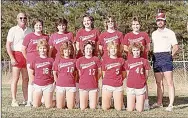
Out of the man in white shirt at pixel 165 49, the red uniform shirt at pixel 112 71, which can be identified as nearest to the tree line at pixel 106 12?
the man in white shirt at pixel 165 49

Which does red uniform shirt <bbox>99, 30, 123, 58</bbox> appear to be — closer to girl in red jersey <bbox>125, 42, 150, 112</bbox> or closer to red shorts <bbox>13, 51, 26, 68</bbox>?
girl in red jersey <bbox>125, 42, 150, 112</bbox>

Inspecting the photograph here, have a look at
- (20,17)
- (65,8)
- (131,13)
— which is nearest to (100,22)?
(131,13)

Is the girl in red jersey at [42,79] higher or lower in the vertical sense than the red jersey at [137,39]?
lower

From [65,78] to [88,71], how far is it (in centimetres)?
45

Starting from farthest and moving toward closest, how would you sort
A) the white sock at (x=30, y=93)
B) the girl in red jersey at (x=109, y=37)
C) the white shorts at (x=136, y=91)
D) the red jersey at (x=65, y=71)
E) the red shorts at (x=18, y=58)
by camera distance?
the red shorts at (x=18, y=58) < the white sock at (x=30, y=93) < the girl in red jersey at (x=109, y=37) < the red jersey at (x=65, y=71) < the white shorts at (x=136, y=91)

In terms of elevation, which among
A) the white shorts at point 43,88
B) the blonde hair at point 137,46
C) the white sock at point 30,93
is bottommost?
the white sock at point 30,93

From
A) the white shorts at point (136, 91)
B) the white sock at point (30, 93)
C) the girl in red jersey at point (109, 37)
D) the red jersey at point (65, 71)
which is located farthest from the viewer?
the white sock at point (30, 93)

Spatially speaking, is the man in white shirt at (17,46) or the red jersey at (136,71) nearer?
the red jersey at (136,71)

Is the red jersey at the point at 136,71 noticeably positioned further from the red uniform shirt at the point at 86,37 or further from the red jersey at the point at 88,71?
the red uniform shirt at the point at 86,37

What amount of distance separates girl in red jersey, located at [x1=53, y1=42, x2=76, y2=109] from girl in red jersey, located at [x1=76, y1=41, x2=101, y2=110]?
0.15 meters

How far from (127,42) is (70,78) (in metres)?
1.29

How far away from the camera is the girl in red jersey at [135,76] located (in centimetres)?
712

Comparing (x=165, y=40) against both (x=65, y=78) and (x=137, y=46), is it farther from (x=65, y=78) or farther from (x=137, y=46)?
(x=65, y=78)

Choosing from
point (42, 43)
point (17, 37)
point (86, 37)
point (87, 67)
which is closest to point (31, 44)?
point (42, 43)
